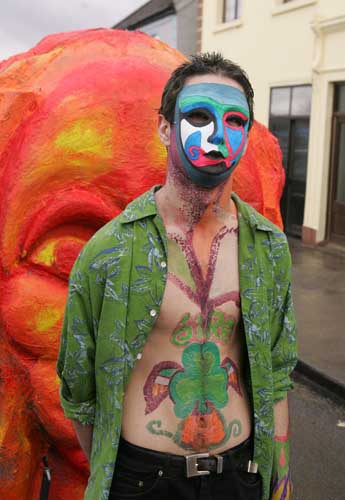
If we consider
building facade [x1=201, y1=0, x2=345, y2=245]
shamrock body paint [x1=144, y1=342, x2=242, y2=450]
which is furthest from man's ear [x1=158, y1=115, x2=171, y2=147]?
building facade [x1=201, y1=0, x2=345, y2=245]

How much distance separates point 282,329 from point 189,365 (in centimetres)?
31

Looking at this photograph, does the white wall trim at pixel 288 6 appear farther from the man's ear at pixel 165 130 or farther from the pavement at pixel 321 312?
the man's ear at pixel 165 130

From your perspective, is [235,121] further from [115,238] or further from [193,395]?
[193,395]

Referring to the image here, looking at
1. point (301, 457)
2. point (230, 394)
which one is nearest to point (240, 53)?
point (301, 457)

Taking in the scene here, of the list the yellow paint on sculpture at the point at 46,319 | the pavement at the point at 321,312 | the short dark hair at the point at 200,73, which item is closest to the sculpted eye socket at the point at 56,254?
the yellow paint on sculpture at the point at 46,319

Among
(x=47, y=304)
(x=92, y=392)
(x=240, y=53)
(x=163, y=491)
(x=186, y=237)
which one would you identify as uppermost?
(x=240, y=53)

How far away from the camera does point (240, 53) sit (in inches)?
463

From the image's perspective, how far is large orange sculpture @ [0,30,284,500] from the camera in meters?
2.03

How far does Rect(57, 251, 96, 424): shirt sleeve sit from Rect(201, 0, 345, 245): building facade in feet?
28.6

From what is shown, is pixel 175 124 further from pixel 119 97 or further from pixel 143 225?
pixel 119 97

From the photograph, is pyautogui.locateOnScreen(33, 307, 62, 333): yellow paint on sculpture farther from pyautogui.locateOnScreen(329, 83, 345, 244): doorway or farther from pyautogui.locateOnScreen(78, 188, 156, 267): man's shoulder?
pyautogui.locateOnScreen(329, 83, 345, 244): doorway

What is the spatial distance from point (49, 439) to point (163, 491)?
808mm

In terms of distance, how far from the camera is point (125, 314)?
4.99 feet

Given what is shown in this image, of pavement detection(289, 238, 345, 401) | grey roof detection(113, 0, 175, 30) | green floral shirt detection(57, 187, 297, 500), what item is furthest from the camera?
grey roof detection(113, 0, 175, 30)
